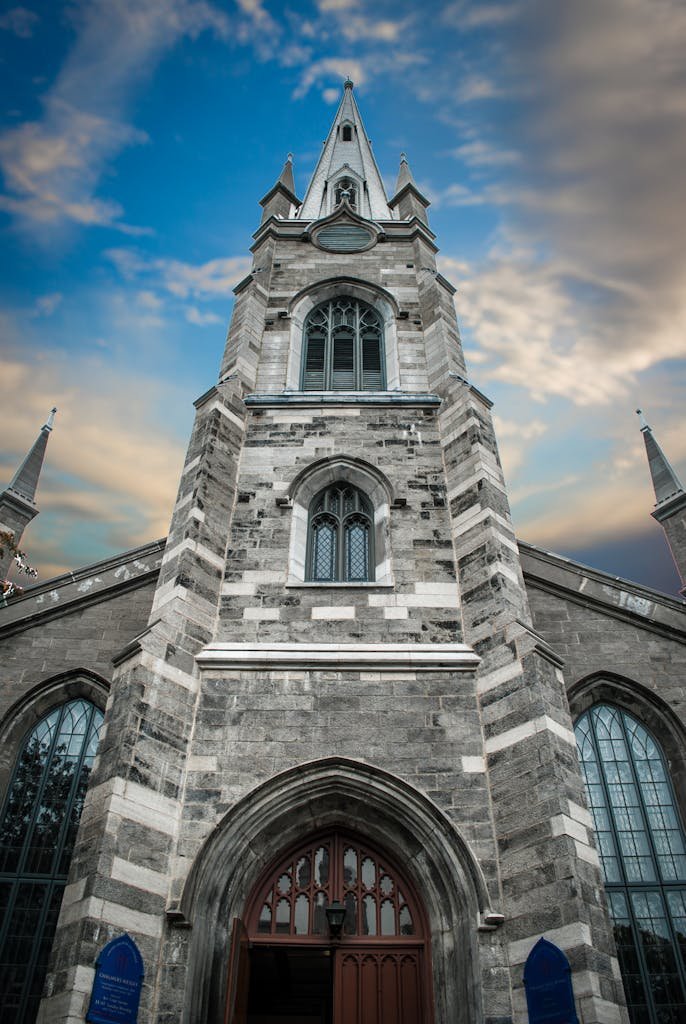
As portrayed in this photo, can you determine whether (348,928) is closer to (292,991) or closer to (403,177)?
(292,991)

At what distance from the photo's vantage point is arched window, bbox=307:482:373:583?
1209 centimetres

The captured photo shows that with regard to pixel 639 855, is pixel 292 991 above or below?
below

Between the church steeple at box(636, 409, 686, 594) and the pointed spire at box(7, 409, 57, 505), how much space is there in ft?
44.0

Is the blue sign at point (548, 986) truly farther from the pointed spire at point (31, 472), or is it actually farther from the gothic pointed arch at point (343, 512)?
the pointed spire at point (31, 472)

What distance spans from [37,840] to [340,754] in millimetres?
4726

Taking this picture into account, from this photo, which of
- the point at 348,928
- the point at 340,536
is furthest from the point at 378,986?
the point at 340,536

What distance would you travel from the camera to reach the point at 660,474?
17.8 m

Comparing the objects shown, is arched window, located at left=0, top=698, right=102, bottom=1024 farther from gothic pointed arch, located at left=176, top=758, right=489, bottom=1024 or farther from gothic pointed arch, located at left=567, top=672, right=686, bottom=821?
gothic pointed arch, located at left=567, top=672, right=686, bottom=821

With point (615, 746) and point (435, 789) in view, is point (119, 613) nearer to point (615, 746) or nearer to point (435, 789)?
point (435, 789)

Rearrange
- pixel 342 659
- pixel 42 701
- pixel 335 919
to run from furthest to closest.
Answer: pixel 42 701 → pixel 342 659 → pixel 335 919

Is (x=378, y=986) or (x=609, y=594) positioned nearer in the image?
(x=378, y=986)

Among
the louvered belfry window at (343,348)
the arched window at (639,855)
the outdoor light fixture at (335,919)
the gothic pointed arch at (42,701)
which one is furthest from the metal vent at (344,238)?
the outdoor light fixture at (335,919)

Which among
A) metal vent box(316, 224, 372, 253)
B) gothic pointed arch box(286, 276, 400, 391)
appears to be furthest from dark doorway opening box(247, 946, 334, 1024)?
metal vent box(316, 224, 372, 253)

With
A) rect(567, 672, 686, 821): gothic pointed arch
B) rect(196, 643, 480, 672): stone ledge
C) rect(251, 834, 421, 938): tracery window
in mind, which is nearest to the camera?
rect(251, 834, 421, 938): tracery window
